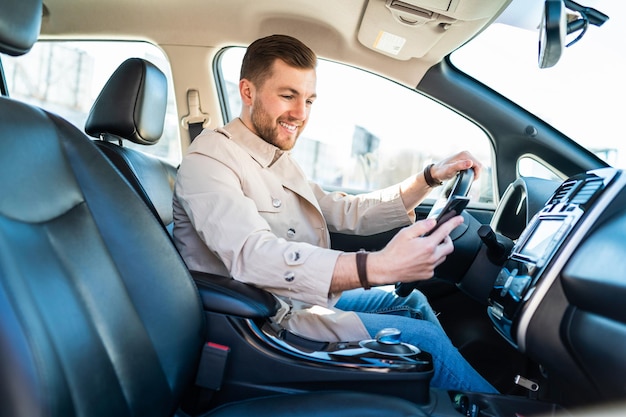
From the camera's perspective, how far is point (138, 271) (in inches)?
38.4

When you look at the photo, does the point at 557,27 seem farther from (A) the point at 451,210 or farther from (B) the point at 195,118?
(B) the point at 195,118

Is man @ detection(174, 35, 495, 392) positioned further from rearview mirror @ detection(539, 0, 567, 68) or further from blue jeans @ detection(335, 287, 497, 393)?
rearview mirror @ detection(539, 0, 567, 68)

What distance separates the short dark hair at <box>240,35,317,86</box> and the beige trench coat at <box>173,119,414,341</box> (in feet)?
0.51

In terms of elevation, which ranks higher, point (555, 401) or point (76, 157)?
point (76, 157)

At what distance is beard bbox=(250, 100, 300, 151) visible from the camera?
164cm

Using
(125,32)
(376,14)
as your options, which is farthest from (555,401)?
(125,32)

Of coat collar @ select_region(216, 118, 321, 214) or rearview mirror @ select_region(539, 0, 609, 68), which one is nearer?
rearview mirror @ select_region(539, 0, 609, 68)

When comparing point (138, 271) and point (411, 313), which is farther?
point (411, 313)

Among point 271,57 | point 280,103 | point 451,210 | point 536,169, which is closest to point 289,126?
point 280,103

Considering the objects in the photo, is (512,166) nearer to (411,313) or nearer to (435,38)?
(435,38)

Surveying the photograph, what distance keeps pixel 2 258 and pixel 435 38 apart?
1.65 meters

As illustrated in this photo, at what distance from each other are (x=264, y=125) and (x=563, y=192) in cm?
82

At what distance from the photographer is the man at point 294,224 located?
3.80ft

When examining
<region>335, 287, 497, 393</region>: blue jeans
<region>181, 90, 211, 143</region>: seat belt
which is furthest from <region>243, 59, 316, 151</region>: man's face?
<region>181, 90, 211, 143</region>: seat belt
